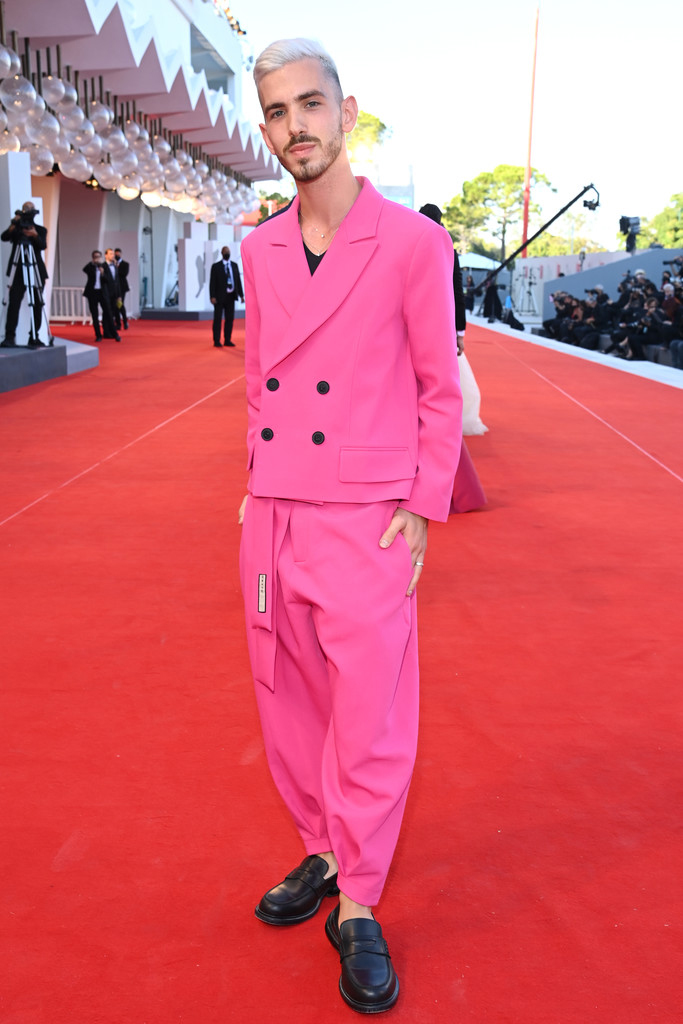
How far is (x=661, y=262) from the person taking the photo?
25.8 metres

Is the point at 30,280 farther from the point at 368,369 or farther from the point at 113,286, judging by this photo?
the point at 368,369

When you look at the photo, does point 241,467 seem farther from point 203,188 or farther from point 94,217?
point 94,217

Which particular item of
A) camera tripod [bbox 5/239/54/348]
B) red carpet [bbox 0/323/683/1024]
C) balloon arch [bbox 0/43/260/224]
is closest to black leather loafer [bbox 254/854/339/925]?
red carpet [bbox 0/323/683/1024]

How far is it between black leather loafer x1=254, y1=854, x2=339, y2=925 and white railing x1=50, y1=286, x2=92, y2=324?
26.0m

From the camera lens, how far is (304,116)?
186cm

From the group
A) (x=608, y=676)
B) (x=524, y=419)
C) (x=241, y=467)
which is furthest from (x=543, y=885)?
A: (x=524, y=419)

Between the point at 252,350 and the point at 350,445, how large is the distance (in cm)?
37

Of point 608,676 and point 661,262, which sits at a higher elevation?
point 661,262

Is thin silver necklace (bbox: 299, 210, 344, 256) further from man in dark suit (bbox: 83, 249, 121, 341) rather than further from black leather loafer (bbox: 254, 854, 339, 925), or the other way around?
man in dark suit (bbox: 83, 249, 121, 341)

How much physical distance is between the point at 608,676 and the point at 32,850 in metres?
2.01

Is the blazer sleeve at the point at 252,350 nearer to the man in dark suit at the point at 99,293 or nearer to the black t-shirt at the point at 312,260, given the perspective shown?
the black t-shirt at the point at 312,260

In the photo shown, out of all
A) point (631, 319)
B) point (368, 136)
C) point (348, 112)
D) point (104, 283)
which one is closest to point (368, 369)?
point (348, 112)

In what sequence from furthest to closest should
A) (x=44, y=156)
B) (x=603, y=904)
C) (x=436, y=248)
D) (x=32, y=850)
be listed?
1. (x=44, y=156)
2. (x=32, y=850)
3. (x=603, y=904)
4. (x=436, y=248)

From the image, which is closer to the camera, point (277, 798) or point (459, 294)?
point (277, 798)
